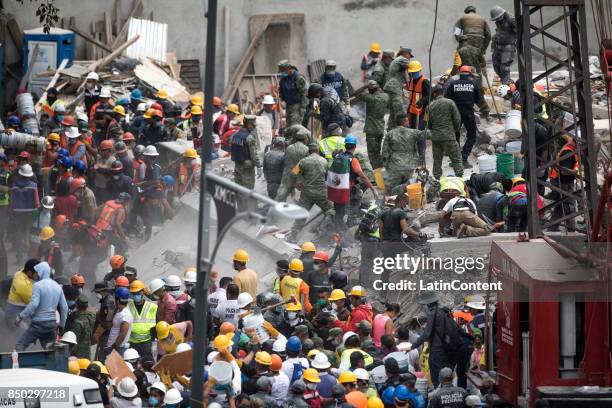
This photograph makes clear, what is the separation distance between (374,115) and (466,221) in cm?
456

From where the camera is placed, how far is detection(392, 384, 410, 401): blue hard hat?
18078 mm

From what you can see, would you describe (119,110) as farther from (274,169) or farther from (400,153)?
(400,153)

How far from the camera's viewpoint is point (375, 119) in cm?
2786

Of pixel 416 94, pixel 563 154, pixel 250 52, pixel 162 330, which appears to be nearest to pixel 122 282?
pixel 162 330

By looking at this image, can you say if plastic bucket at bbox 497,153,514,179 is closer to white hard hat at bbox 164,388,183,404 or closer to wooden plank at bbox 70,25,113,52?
white hard hat at bbox 164,388,183,404

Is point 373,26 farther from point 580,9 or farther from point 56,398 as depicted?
point 56,398

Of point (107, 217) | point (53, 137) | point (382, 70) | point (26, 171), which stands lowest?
point (107, 217)

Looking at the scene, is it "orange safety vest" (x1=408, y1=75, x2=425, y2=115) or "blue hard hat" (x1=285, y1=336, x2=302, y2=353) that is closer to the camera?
"blue hard hat" (x1=285, y1=336, x2=302, y2=353)

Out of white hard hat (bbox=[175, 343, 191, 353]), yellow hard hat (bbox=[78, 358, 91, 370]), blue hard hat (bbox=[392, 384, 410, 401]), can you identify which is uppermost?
white hard hat (bbox=[175, 343, 191, 353])

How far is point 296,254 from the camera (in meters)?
25.4

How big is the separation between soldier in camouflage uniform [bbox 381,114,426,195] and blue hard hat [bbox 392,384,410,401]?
28.1ft

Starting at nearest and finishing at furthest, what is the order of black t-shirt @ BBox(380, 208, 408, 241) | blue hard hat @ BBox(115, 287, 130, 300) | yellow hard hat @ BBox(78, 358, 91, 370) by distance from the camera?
yellow hard hat @ BBox(78, 358, 91, 370) → blue hard hat @ BBox(115, 287, 130, 300) → black t-shirt @ BBox(380, 208, 408, 241)

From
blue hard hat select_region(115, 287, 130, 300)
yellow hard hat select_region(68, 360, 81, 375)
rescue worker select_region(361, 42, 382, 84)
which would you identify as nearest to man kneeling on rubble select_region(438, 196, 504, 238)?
blue hard hat select_region(115, 287, 130, 300)

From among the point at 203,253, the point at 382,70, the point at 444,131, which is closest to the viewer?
the point at 203,253
